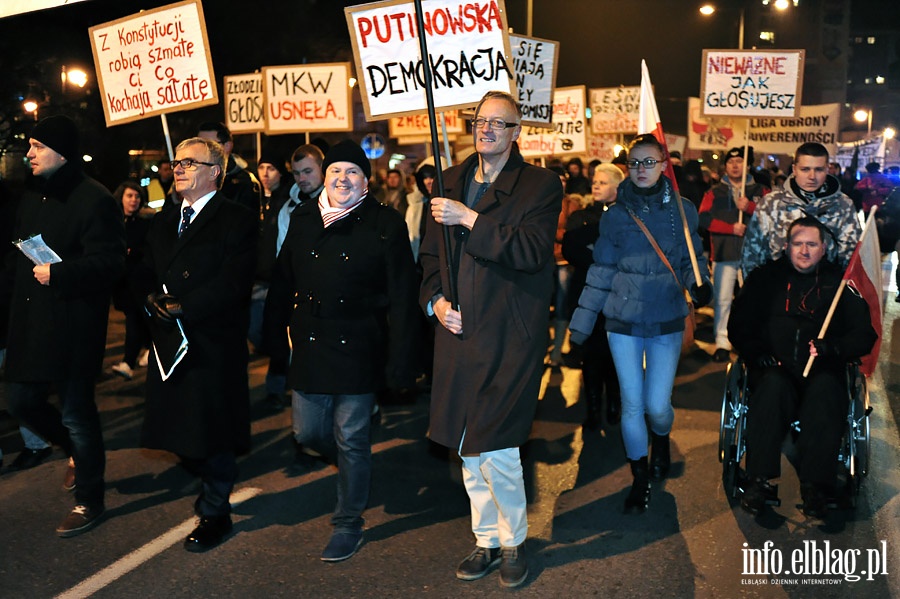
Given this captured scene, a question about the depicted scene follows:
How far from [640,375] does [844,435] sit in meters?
1.12

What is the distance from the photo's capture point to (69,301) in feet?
18.2

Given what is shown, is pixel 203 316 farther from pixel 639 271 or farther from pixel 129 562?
pixel 639 271

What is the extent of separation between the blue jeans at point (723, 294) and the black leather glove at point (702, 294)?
479cm

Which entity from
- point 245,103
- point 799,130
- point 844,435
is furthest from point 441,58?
point 799,130

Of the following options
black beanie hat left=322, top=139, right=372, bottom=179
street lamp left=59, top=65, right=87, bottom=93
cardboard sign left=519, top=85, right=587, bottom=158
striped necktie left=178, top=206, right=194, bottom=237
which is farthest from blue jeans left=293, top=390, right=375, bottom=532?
street lamp left=59, top=65, right=87, bottom=93

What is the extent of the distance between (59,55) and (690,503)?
21927 mm

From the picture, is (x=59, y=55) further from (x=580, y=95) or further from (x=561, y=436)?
(x=561, y=436)

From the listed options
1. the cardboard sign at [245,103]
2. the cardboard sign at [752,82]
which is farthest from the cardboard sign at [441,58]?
the cardboard sign at [245,103]

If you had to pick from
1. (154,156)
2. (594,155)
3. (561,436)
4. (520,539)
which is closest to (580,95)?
(594,155)

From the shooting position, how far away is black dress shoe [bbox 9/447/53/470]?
660 centimetres

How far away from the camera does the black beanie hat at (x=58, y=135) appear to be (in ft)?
18.2

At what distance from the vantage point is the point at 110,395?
872 centimetres

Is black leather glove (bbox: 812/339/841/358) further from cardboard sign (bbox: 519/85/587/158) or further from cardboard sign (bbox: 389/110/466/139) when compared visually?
cardboard sign (bbox: 389/110/466/139)

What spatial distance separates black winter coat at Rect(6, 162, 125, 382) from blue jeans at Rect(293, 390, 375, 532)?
1253mm
